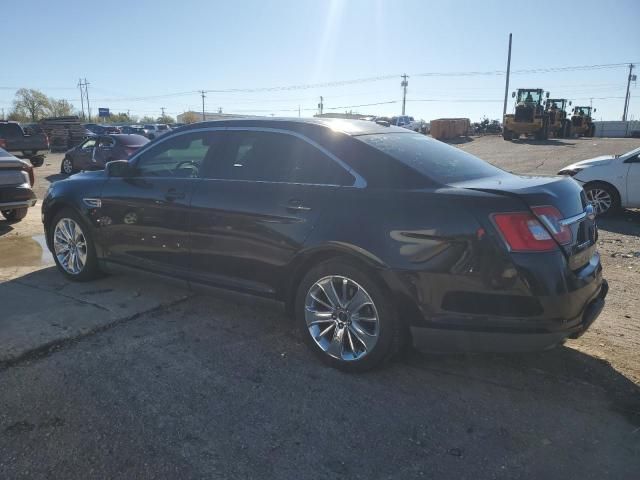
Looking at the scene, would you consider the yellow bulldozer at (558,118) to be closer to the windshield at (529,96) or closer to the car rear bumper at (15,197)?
the windshield at (529,96)

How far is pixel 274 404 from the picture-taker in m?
3.12

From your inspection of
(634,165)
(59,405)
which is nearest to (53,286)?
(59,405)

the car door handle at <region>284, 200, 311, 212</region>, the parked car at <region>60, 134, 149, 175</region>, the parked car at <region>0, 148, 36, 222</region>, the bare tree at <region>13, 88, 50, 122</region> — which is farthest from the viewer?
the bare tree at <region>13, 88, 50, 122</region>

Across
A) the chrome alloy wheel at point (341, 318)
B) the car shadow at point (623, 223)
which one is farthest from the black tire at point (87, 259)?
the car shadow at point (623, 223)

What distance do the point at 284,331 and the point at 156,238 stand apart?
1.40 m

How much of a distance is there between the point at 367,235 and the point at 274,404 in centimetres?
117

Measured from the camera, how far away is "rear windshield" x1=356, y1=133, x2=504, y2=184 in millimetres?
3432

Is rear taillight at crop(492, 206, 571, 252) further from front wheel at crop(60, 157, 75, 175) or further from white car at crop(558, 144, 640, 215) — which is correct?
front wheel at crop(60, 157, 75, 175)

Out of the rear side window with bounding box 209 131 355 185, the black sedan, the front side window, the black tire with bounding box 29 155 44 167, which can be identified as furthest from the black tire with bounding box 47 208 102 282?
the black tire with bounding box 29 155 44 167

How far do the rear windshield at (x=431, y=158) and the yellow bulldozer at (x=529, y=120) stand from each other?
33.6m

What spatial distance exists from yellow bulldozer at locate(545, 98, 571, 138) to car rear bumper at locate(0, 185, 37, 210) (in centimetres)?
3546

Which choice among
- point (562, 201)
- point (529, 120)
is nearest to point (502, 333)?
point (562, 201)

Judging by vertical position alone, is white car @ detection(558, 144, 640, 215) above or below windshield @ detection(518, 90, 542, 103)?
below

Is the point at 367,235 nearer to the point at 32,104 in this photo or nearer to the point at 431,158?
the point at 431,158
